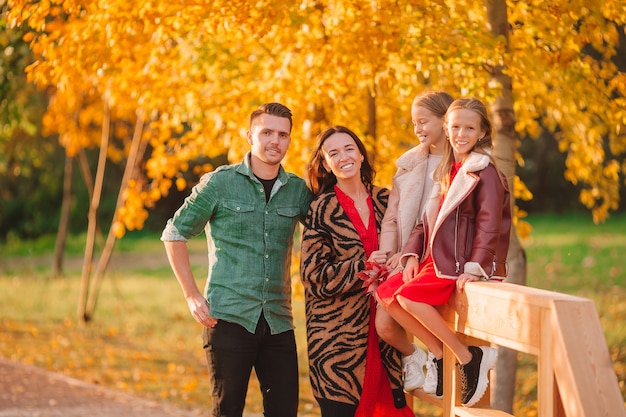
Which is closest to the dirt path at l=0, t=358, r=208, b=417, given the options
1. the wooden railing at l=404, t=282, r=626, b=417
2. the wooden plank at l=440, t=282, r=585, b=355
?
the wooden plank at l=440, t=282, r=585, b=355

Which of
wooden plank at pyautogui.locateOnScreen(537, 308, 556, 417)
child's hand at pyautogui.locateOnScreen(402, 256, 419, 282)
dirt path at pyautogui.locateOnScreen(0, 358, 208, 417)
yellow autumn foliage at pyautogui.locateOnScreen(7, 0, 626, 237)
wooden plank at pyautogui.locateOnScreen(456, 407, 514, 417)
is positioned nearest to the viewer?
wooden plank at pyautogui.locateOnScreen(537, 308, 556, 417)

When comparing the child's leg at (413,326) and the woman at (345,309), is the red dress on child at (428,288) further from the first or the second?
the woman at (345,309)

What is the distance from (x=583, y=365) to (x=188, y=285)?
1930mm

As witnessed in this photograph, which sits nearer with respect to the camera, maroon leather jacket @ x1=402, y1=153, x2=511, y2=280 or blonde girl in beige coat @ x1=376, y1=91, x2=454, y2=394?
maroon leather jacket @ x1=402, y1=153, x2=511, y2=280

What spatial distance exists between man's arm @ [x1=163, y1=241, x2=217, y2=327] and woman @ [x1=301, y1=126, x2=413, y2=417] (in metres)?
0.47

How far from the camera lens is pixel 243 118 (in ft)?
23.6

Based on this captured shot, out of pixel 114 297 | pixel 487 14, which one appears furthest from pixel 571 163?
pixel 114 297

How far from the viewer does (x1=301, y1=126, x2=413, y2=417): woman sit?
4.13m

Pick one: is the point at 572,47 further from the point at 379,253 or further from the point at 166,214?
the point at 166,214

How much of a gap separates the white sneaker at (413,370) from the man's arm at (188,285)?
898 mm

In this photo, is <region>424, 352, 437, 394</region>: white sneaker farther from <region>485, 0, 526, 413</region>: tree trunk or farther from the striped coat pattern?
<region>485, 0, 526, 413</region>: tree trunk

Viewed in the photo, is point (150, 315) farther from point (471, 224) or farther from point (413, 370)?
point (471, 224)

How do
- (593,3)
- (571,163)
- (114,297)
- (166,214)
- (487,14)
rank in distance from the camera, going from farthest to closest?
(166,214), (114,297), (571,163), (487,14), (593,3)

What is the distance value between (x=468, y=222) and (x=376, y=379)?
910 mm
